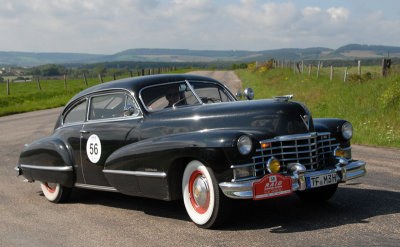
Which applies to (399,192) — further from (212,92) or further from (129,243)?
(129,243)

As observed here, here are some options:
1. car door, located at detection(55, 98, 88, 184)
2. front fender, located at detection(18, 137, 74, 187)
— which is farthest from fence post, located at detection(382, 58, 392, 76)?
front fender, located at detection(18, 137, 74, 187)

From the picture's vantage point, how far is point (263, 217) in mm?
5656

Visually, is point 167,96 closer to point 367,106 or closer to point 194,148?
point 194,148

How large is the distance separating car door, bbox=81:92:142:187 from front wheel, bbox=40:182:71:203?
26.8 inches

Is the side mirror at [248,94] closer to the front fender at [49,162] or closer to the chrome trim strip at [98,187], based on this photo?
the chrome trim strip at [98,187]

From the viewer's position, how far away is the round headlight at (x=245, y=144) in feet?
16.6

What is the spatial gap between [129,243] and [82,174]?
2.17m

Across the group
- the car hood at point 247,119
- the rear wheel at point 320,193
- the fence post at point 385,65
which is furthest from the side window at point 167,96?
the fence post at point 385,65

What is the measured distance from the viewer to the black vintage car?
509 cm

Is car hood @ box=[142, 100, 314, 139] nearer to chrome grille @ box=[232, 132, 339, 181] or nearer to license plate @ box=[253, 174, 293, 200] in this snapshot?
chrome grille @ box=[232, 132, 339, 181]

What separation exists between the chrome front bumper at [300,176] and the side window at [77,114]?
10.00 feet

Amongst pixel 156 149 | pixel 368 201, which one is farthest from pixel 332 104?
pixel 156 149

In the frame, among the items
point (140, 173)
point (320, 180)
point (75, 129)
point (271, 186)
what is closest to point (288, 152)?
point (320, 180)

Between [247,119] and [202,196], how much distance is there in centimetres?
96
